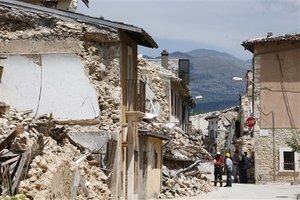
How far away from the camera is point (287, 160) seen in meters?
37.2

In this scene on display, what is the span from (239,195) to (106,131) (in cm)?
794

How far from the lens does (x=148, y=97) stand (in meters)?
40.2

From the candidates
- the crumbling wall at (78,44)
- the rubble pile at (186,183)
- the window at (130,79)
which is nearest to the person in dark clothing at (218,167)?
the rubble pile at (186,183)

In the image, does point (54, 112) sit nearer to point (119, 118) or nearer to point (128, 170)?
point (119, 118)

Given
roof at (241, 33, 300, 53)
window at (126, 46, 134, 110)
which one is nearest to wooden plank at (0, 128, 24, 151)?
window at (126, 46, 134, 110)

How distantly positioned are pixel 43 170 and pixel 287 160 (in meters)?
25.3

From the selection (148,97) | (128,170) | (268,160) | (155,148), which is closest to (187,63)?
(148,97)

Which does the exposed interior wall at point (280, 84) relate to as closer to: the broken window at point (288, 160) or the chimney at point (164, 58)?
the broken window at point (288, 160)

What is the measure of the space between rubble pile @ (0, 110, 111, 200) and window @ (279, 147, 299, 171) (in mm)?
19970

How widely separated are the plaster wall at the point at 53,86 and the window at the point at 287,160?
18.3 metres

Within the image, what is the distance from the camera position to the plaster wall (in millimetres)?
21312

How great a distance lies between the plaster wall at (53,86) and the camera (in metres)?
21.3

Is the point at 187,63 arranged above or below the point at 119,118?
above

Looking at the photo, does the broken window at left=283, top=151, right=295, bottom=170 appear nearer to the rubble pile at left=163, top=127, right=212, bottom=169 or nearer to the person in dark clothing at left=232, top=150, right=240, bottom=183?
the person in dark clothing at left=232, top=150, right=240, bottom=183
